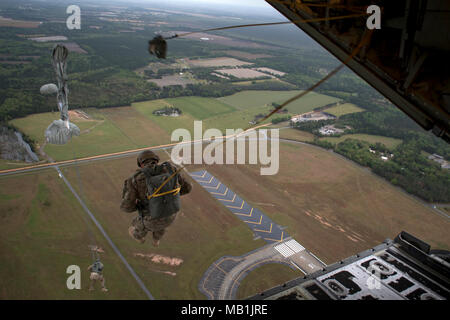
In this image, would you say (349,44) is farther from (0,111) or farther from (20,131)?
(0,111)

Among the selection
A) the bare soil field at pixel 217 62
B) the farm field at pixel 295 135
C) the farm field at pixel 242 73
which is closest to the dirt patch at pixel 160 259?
the farm field at pixel 295 135

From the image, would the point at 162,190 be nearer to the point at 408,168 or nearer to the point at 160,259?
the point at 160,259

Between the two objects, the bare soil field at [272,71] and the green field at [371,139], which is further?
the bare soil field at [272,71]

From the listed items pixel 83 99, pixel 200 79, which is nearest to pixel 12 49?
pixel 83 99

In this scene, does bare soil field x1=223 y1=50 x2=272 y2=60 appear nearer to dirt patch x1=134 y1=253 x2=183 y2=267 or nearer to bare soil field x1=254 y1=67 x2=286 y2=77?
bare soil field x1=254 y1=67 x2=286 y2=77

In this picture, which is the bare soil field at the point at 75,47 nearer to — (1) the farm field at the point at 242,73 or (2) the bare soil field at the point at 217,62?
(2) the bare soil field at the point at 217,62
